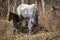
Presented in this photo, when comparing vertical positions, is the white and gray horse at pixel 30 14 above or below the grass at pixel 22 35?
above

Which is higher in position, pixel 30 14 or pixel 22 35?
pixel 30 14

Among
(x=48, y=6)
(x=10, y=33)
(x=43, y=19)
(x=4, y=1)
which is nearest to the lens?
(x=10, y=33)

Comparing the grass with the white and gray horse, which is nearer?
the grass

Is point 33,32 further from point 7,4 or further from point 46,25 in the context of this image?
point 7,4

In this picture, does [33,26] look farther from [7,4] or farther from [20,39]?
[7,4]

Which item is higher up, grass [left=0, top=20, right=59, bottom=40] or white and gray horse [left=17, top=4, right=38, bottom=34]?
white and gray horse [left=17, top=4, right=38, bottom=34]

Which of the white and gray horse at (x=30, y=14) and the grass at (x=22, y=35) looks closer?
the grass at (x=22, y=35)

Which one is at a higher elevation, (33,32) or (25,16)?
(25,16)

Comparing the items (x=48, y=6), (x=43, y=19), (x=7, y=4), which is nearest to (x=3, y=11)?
(x=7, y=4)

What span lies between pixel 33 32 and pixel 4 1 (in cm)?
779

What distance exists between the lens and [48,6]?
53.5 feet

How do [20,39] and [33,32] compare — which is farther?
[33,32]

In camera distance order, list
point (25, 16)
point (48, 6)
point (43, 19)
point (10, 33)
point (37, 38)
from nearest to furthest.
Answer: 1. point (37, 38)
2. point (10, 33)
3. point (25, 16)
4. point (43, 19)
5. point (48, 6)

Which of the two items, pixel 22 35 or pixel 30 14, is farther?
pixel 30 14
